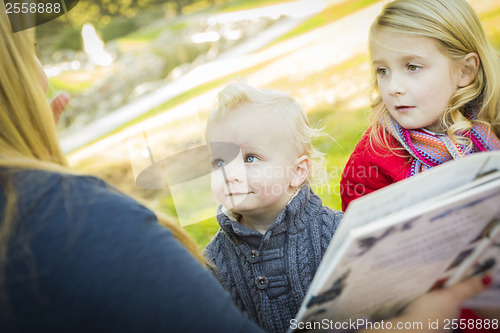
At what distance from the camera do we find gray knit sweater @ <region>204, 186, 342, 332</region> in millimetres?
1429

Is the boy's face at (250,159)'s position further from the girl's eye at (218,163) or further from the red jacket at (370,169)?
the red jacket at (370,169)

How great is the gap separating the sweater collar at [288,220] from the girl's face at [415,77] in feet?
1.51

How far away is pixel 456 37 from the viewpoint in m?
1.48

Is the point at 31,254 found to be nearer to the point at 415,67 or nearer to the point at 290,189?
the point at 290,189

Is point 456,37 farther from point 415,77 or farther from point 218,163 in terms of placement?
point 218,163

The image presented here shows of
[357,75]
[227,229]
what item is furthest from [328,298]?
[357,75]

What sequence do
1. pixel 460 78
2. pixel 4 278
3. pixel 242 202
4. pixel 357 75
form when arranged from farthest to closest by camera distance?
pixel 357 75, pixel 460 78, pixel 242 202, pixel 4 278

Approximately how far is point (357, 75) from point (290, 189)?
9.60 feet

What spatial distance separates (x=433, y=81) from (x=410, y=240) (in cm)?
83

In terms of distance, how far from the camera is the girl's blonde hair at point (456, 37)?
1.46 meters

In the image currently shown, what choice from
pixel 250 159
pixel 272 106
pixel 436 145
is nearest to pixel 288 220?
pixel 250 159

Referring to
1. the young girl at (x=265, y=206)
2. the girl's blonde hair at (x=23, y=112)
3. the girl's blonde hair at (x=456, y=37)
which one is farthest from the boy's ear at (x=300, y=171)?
the girl's blonde hair at (x=23, y=112)

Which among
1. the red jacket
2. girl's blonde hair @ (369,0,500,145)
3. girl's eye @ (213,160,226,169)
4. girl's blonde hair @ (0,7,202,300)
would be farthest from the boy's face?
girl's blonde hair @ (0,7,202,300)

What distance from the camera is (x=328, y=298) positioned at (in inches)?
33.9
